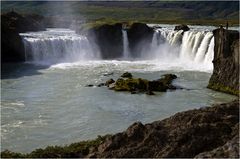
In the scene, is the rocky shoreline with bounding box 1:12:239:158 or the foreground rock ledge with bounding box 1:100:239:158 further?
the foreground rock ledge with bounding box 1:100:239:158

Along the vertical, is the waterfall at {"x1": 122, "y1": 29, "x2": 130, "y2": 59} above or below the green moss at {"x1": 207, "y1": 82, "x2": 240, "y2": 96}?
above

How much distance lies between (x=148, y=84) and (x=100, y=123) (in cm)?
1089

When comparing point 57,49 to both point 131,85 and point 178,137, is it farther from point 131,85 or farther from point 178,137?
point 178,137

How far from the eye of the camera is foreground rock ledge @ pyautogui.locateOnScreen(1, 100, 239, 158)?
11758 mm

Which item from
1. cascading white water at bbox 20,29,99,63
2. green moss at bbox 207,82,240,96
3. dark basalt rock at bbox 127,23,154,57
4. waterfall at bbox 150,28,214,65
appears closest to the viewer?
green moss at bbox 207,82,240,96

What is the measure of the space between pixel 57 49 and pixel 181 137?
4599cm

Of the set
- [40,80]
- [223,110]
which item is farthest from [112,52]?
[223,110]

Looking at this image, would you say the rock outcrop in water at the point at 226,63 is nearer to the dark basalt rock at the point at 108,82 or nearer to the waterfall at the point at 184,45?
the dark basalt rock at the point at 108,82

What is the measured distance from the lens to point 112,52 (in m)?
60.2

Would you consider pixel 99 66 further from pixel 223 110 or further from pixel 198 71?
pixel 223 110

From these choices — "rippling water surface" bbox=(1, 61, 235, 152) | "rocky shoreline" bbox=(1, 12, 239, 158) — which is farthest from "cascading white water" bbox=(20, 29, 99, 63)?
"rocky shoreline" bbox=(1, 12, 239, 158)

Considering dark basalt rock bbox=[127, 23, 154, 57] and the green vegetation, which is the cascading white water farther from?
the green vegetation

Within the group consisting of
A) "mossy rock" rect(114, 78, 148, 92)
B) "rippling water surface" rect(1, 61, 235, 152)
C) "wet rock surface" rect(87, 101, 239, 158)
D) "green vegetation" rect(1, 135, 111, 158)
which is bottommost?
"rippling water surface" rect(1, 61, 235, 152)

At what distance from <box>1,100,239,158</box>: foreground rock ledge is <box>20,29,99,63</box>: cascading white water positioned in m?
42.4
